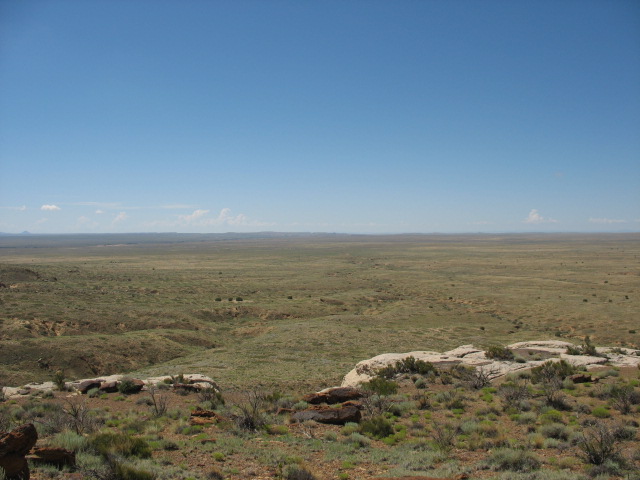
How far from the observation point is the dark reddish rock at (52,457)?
7.57m

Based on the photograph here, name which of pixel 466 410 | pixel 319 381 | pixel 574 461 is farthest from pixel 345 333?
pixel 574 461

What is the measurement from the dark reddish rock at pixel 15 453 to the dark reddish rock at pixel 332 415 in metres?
7.35

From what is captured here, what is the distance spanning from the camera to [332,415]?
12.3m

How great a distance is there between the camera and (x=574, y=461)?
8.30 metres

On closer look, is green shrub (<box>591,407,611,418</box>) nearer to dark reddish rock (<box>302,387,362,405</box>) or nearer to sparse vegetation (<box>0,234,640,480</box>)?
sparse vegetation (<box>0,234,640,480</box>)

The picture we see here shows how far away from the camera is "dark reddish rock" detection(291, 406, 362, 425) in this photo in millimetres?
12203

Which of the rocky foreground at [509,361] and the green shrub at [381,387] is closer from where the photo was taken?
the green shrub at [381,387]

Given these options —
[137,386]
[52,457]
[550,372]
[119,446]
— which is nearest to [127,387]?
[137,386]

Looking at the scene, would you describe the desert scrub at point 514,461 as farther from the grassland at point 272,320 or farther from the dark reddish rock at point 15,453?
the grassland at point 272,320

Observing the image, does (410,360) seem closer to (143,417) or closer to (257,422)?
(257,422)

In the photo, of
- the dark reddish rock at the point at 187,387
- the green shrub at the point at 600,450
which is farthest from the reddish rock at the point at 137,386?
the green shrub at the point at 600,450

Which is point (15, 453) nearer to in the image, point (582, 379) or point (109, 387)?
point (109, 387)

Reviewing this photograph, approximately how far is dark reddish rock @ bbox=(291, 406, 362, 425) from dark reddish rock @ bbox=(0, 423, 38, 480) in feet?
24.1

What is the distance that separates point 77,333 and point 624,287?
2666 inches
